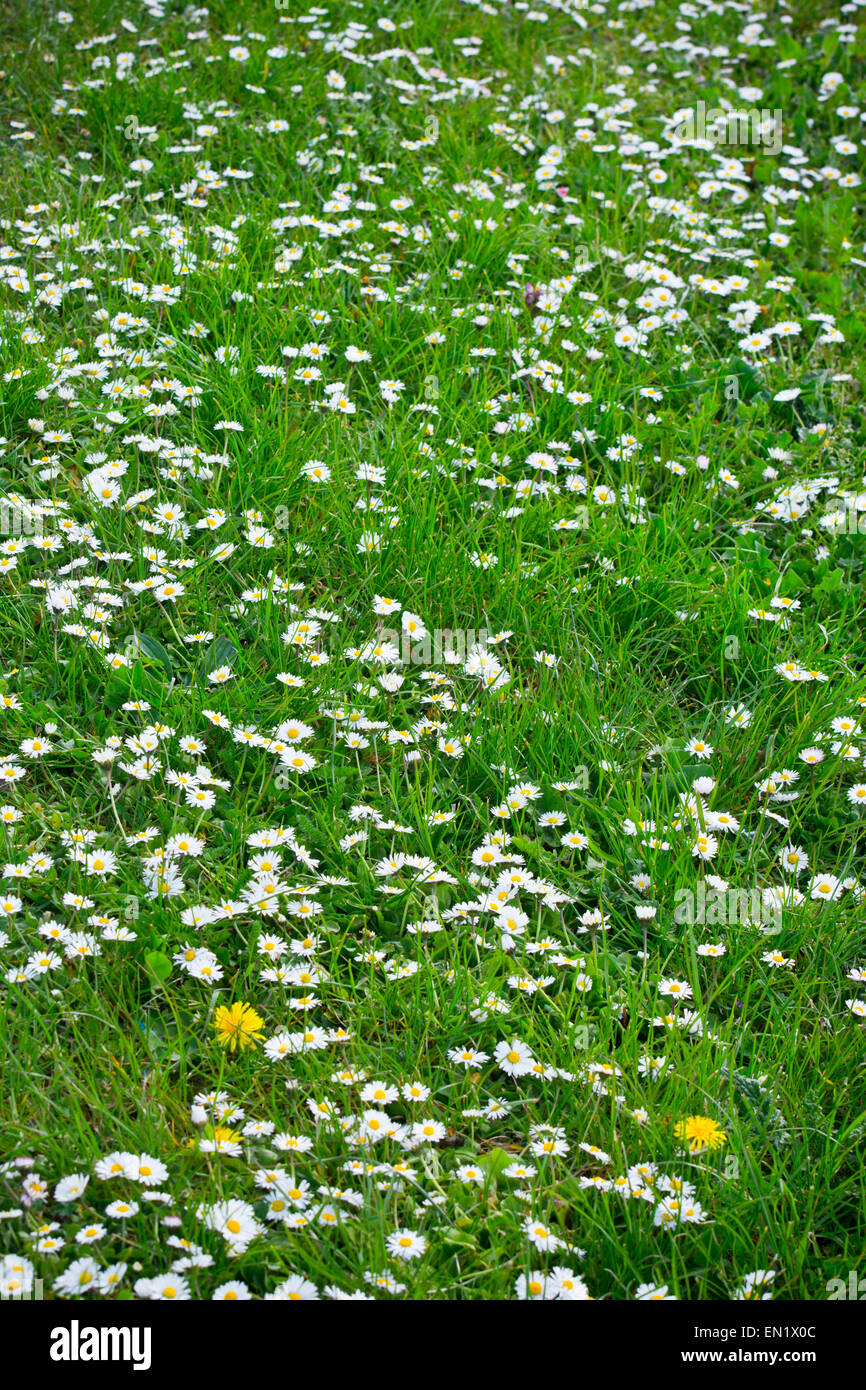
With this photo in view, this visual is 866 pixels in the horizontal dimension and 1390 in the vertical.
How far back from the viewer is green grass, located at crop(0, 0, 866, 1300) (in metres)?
2.19

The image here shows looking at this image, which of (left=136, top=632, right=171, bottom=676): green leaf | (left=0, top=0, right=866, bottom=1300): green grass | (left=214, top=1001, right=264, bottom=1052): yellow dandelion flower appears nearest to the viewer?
(left=0, top=0, right=866, bottom=1300): green grass

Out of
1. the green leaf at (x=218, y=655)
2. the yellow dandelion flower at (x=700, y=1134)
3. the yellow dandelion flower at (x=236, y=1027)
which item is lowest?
the yellow dandelion flower at (x=700, y=1134)

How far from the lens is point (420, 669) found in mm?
3266

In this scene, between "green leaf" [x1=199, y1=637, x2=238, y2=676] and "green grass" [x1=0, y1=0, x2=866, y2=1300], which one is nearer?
"green grass" [x1=0, y1=0, x2=866, y2=1300]

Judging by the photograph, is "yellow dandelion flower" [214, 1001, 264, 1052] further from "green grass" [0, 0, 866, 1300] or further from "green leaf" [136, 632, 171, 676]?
"green leaf" [136, 632, 171, 676]

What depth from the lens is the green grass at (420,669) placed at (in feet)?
7.19

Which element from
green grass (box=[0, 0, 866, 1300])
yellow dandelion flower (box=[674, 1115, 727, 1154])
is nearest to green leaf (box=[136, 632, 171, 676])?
green grass (box=[0, 0, 866, 1300])

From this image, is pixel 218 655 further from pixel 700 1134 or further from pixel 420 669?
pixel 700 1134

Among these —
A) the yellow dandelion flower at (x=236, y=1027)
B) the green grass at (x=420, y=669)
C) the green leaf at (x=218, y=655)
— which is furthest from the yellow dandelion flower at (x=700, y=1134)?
the green leaf at (x=218, y=655)

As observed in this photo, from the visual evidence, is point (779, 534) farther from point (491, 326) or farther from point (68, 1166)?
point (68, 1166)

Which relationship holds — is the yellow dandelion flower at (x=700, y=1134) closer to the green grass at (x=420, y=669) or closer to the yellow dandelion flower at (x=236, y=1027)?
the green grass at (x=420, y=669)

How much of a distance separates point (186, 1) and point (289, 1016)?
5664 millimetres

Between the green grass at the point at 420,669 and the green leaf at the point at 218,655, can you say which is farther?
the green leaf at the point at 218,655
